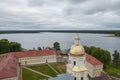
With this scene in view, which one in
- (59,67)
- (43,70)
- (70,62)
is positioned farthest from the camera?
(59,67)

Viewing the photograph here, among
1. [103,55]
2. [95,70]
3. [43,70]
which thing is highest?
[103,55]

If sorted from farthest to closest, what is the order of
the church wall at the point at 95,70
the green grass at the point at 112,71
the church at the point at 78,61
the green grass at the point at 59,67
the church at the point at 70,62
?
the green grass at the point at 112,71
the green grass at the point at 59,67
the church wall at the point at 95,70
the church at the point at 70,62
the church at the point at 78,61

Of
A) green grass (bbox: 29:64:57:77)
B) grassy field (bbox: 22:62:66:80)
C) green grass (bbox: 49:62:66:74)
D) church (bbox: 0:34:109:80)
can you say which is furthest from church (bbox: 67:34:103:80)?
green grass (bbox: 49:62:66:74)

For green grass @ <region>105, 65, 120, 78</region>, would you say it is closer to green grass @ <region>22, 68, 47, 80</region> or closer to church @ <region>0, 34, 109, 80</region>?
church @ <region>0, 34, 109, 80</region>

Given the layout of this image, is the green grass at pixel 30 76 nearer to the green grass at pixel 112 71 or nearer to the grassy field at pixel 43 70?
the grassy field at pixel 43 70

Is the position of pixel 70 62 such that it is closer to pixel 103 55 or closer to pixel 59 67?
pixel 59 67

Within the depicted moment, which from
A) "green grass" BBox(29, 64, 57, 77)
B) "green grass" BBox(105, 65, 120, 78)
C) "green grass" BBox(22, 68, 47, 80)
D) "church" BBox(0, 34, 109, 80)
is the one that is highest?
"church" BBox(0, 34, 109, 80)

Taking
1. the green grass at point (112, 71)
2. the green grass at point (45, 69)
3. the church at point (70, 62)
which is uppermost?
the church at point (70, 62)

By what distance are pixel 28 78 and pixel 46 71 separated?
666 cm

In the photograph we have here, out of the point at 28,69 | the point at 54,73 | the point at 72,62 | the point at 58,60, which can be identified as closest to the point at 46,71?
the point at 54,73

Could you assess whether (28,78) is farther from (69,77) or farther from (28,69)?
(69,77)

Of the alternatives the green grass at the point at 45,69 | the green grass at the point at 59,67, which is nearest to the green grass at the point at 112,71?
the green grass at the point at 59,67

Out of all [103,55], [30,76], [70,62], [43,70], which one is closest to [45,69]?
[43,70]

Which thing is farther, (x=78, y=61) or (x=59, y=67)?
(x=59, y=67)
